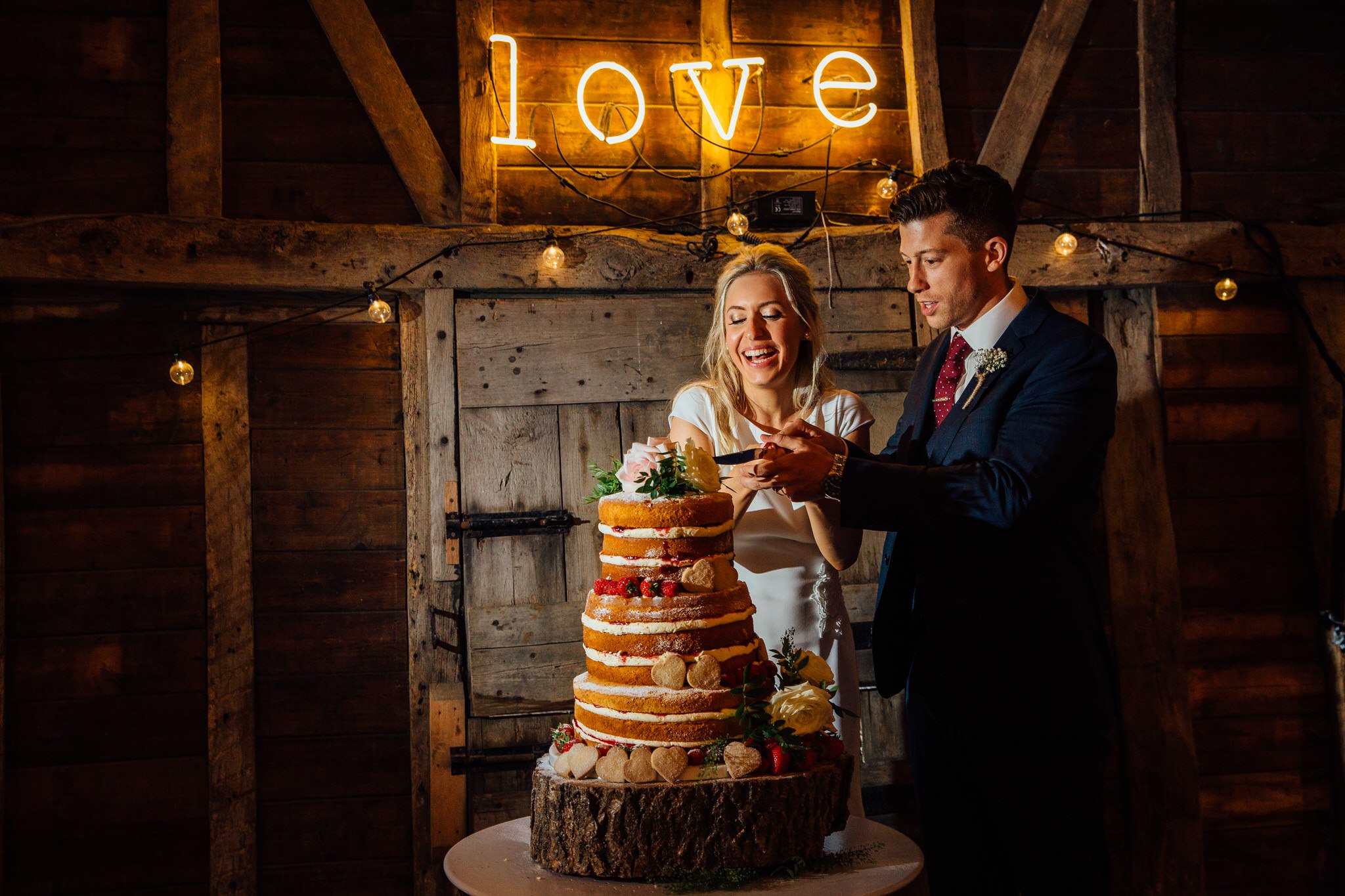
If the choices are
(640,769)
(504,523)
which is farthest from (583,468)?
(640,769)

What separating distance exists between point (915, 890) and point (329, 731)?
2.25 metres

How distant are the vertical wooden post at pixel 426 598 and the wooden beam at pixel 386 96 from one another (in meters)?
0.45

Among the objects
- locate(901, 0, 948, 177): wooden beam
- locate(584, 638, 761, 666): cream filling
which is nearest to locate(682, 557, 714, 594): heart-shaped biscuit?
locate(584, 638, 761, 666): cream filling

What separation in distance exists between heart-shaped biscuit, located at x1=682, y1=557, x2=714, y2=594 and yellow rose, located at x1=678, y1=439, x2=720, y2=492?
0.18m

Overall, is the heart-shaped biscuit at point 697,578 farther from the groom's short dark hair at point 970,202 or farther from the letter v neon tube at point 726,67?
the letter v neon tube at point 726,67

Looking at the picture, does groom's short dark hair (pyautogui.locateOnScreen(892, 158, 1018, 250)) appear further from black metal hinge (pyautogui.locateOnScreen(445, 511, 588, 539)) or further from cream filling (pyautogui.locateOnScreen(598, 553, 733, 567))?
black metal hinge (pyautogui.locateOnScreen(445, 511, 588, 539))

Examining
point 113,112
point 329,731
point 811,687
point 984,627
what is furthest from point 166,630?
point 984,627

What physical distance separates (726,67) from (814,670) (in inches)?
102

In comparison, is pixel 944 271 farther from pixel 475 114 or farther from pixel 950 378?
pixel 475 114

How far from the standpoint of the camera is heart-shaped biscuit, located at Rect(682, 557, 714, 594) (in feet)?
6.54

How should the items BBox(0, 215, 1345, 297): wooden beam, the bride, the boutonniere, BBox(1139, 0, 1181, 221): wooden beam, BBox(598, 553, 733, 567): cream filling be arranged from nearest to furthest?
BBox(598, 553, 733, 567): cream filling
the boutonniere
the bride
BBox(0, 215, 1345, 297): wooden beam
BBox(1139, 0, 1181, 221): wooden beam

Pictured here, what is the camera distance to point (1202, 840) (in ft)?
13.0

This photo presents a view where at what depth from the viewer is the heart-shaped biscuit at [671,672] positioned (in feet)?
6.27

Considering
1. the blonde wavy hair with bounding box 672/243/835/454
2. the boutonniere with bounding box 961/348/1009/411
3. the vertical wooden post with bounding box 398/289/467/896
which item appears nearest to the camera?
the boutonniere with bounding box 961/348/1009/411
